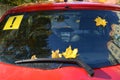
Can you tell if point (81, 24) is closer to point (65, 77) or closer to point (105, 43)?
point (105, 43)

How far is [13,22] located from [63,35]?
23.5 inches

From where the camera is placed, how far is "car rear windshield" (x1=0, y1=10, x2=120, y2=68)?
4320 millimetres

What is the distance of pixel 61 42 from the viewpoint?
452 cm

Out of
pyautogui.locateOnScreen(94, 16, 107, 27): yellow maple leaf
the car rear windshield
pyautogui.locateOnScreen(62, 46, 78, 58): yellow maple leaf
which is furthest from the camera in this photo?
pyautogui.locateOnScreen(94, 16, 107, 27): yellow maple leaf

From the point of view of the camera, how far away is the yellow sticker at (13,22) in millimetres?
4938

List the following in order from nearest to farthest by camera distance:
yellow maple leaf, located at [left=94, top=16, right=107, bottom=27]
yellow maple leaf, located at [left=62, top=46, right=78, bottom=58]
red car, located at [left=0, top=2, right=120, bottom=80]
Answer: red car, located at [left=0, top=2, right=120, bottom=80] → yellow maple leaf, located at [left=62, top=46, right=78, bottom=58] → yellow maple leaf, located at [left=94, top=16, right=107, bottom=27]

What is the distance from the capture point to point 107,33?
460cm

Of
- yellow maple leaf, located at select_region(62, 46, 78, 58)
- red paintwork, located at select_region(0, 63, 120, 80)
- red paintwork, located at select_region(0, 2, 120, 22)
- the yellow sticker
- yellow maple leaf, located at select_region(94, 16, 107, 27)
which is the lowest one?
A: red paintwork, located at select_region(0, 63, 120, 80)

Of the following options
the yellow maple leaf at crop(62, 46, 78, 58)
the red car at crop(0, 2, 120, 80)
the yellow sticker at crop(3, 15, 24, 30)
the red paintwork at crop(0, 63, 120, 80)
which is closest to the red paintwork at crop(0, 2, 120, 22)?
the red car at crop(0, 2, 120, 80)

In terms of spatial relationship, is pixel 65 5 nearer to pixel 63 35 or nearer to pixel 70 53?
pixel 63 35

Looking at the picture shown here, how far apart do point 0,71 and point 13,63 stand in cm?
23

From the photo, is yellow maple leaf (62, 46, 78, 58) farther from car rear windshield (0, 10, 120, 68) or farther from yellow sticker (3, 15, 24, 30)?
Answer: yellow sticker (3, 15, 24, 30)

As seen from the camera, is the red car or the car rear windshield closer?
the red car

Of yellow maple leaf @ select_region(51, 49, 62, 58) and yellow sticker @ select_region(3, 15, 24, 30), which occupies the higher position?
yellow sticker @ select_region(3, 15, 24, 30)
